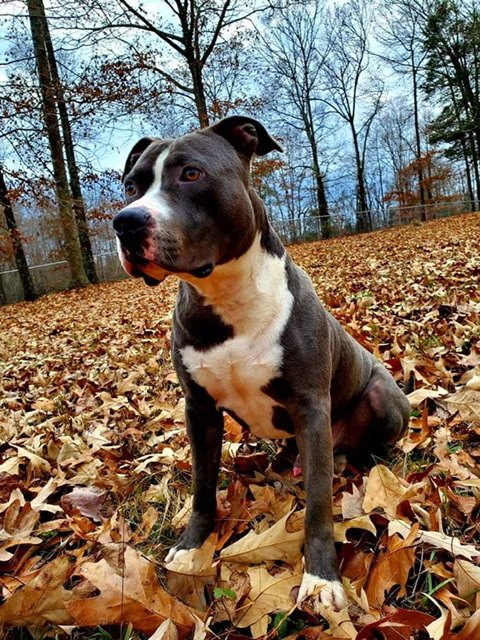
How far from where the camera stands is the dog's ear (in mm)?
1977

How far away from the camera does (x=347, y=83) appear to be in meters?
28.7

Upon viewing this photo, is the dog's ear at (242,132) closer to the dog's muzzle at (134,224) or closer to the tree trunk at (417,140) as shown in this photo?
the dog's muzzle at (134,224)

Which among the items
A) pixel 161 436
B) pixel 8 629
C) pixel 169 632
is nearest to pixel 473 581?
pixel 169 632

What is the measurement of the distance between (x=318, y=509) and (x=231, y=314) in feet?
2.57

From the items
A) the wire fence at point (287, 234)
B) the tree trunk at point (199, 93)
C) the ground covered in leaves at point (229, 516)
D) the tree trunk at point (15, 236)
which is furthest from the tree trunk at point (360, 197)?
the ground covered in leaves at point (229, 516)

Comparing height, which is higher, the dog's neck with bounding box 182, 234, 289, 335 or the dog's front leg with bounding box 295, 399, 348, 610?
the dog's neck with bounding box 182, 234, 289, 335

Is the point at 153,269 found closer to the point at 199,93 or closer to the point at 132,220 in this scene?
the point at 132,220

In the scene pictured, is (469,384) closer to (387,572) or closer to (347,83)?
(387,572)

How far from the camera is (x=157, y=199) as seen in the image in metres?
1.70

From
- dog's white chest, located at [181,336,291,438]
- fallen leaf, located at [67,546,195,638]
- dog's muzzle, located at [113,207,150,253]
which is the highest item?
dog's muzzle, located at [113,207,150,253]

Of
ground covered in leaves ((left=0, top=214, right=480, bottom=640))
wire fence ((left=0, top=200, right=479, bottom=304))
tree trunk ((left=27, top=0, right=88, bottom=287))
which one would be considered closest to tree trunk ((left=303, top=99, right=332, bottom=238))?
wire fence ((left=0, top=200, right=479, bottom=304))

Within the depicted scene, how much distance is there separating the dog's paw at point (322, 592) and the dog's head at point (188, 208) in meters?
1.10

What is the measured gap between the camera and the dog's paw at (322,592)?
4.82ft

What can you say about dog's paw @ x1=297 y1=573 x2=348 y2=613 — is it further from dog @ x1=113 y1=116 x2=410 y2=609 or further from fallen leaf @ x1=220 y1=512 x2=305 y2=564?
fallen leaf @ x1=220 y1=512 x2=305 y2=564
